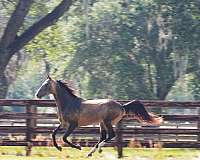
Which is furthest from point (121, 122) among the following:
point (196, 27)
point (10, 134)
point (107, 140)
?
point (196, 27)

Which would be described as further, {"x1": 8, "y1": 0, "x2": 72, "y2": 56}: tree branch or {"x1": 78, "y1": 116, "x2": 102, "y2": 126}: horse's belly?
{"x1": 8, "y1": 0, "x2": 72, "y2": 56}: tree branch

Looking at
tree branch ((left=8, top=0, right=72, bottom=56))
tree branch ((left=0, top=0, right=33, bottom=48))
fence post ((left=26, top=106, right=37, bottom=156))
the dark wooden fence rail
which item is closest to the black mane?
the dark wooden fence rail

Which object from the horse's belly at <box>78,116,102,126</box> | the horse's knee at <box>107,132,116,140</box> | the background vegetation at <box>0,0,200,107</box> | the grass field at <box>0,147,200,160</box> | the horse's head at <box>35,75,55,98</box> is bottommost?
the background vegetation at <box>0,0,200,107</box>

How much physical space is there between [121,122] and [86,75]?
21.2 m

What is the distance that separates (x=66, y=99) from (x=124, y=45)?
742 inches

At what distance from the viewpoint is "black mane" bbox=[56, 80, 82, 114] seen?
14.1m

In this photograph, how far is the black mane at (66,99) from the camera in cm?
1412

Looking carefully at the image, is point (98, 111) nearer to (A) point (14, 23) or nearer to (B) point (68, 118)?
(B) point (68, 118)

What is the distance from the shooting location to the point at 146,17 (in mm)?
32875

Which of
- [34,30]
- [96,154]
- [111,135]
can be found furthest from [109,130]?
[34,30]

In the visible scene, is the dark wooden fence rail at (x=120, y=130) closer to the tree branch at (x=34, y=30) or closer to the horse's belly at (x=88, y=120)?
the horse's belly at (x=88, y=120)

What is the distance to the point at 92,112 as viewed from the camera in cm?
1398

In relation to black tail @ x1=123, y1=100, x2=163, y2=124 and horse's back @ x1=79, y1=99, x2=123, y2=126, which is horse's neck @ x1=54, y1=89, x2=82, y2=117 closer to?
horse's back @ x1=79, y1=99, x2=123, y2=126

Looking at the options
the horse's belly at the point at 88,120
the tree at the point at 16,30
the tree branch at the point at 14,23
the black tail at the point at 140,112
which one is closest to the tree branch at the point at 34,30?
the tree at the point at 16,30
